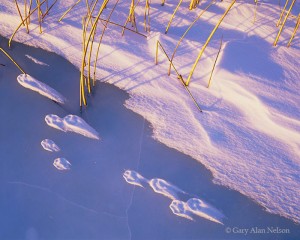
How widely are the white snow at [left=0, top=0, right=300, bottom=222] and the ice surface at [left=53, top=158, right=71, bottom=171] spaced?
0.29 meters

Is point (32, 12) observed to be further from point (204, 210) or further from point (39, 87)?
point (204, 210)

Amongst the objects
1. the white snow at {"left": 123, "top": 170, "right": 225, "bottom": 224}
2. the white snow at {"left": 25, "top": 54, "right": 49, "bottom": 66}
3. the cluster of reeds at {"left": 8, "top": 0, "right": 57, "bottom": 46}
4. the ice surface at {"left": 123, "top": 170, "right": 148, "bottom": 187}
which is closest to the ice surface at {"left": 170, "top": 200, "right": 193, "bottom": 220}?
the white snow at {"left": 123, "top": 170, "right": 225, "bottom": 224}

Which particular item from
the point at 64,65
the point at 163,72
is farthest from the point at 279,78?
the point at 64,65

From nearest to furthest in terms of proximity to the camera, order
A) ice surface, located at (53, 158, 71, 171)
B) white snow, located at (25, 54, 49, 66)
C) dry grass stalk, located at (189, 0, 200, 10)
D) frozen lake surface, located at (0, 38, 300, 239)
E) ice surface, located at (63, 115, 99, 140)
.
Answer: frozen lake surface, located at (0, 38, 300, 239)
ice surface, located at (53, 158, 71, 171)
ice surface, located at (63, 115, 99, 140)
white snow, located at (25, 54, 49, 66)
dry grass stalk, located at (189, 0, 200, 10)

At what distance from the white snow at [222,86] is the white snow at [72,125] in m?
0.17

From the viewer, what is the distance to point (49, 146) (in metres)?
1.21

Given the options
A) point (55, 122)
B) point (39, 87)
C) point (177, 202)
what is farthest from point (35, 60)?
point (177, 202)

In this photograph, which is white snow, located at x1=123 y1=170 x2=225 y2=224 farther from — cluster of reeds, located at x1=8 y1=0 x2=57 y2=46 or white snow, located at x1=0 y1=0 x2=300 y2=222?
cluster of reeds, located at x1=8 y1=0 x2=57 y2=46

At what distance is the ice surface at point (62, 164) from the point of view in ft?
3.80

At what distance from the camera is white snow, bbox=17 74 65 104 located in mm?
1354

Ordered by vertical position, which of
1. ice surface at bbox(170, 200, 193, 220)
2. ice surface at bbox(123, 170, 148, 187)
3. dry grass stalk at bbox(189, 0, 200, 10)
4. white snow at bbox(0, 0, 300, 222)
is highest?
dry grass stalk at bbox(189, 0, 200, 10)

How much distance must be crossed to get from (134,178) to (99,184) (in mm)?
102

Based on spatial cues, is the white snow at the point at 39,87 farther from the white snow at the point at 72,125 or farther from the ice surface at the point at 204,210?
the ice surface at the point at 204,210

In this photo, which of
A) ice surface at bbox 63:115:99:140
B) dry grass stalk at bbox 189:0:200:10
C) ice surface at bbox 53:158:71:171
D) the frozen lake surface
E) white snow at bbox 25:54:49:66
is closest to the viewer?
the frozen lake surface
